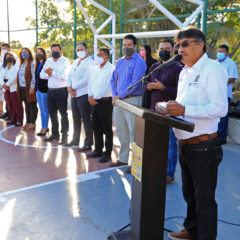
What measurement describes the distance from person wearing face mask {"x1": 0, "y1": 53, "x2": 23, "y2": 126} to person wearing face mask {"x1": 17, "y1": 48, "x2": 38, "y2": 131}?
388 mm

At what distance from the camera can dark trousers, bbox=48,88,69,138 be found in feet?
22.2

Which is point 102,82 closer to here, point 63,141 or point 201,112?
point 63,141

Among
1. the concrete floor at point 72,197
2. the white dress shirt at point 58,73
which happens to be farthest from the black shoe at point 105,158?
the white dress shirt at point 58,73

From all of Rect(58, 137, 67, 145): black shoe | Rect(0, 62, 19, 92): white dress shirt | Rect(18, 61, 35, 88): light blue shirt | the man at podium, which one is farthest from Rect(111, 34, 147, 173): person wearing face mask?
Rect(0, 62, 19, 92): white dress shirt

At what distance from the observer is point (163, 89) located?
13.1 feet

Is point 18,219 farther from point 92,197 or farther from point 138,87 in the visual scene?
point 138,87

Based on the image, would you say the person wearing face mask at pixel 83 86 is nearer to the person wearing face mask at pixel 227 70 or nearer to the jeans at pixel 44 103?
the jeans at pixel 44 103

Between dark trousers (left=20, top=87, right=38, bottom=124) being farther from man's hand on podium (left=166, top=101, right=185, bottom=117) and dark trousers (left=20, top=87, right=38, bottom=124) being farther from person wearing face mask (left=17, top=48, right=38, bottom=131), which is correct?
man's hand on podium (left=166, top=101, right=185, bottom=117)

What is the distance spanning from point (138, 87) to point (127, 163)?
1312 millimetres

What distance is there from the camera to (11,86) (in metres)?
8.56

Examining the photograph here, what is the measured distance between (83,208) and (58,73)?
374 cm

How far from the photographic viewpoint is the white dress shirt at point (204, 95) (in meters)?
2.30

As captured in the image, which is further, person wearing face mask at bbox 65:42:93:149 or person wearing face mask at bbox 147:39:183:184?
person wearing face mask at bbox 65:42:93:149

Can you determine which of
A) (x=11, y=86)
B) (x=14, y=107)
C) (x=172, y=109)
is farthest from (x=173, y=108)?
(x=11, y=86)
